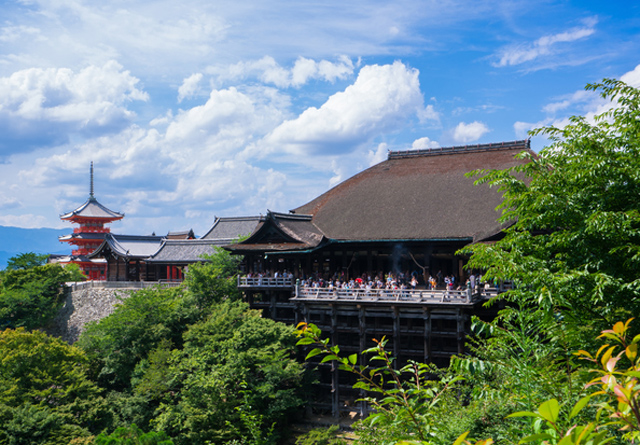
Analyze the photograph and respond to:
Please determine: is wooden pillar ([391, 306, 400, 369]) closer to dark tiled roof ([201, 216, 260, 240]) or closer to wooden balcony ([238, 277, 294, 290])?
wooden balcony ([238, 277, 294, 290])

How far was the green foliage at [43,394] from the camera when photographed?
858 inches

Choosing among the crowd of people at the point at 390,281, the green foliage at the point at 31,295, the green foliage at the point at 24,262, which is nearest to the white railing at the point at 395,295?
the crowd of people at the point at 390,281

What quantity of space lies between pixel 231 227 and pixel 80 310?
14788 mm

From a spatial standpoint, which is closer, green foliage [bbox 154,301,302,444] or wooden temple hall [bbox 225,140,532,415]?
green foliage [bbox 154,301,302,444]

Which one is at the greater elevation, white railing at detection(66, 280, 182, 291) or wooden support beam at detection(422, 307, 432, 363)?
white railing at detection(66, 280, 182, 291)

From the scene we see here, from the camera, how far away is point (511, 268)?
13.0m

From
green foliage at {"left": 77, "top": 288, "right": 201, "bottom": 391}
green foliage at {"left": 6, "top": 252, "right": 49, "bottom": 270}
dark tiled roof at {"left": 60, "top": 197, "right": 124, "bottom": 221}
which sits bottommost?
green foliage at {"left": 77, "top": 288, "right": 201, "bottom": 391}

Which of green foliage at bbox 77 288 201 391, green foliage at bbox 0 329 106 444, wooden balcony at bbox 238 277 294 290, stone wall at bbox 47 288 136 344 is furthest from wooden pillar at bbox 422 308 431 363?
stone wall at bbox 47 288 136 344

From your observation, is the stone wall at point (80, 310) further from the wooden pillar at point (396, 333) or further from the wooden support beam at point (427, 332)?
the wooden support beam at point (427, 332)

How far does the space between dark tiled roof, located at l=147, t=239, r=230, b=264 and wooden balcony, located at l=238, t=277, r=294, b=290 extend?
1022 cm

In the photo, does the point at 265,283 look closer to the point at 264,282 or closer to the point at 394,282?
the point at 264,282

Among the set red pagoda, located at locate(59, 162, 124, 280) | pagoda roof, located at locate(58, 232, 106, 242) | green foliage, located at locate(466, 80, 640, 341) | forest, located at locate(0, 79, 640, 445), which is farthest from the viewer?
pagoda roof, located at locate(58, 232, 106, 242)

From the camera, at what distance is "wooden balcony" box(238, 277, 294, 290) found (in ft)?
101

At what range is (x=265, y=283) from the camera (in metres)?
31.3
